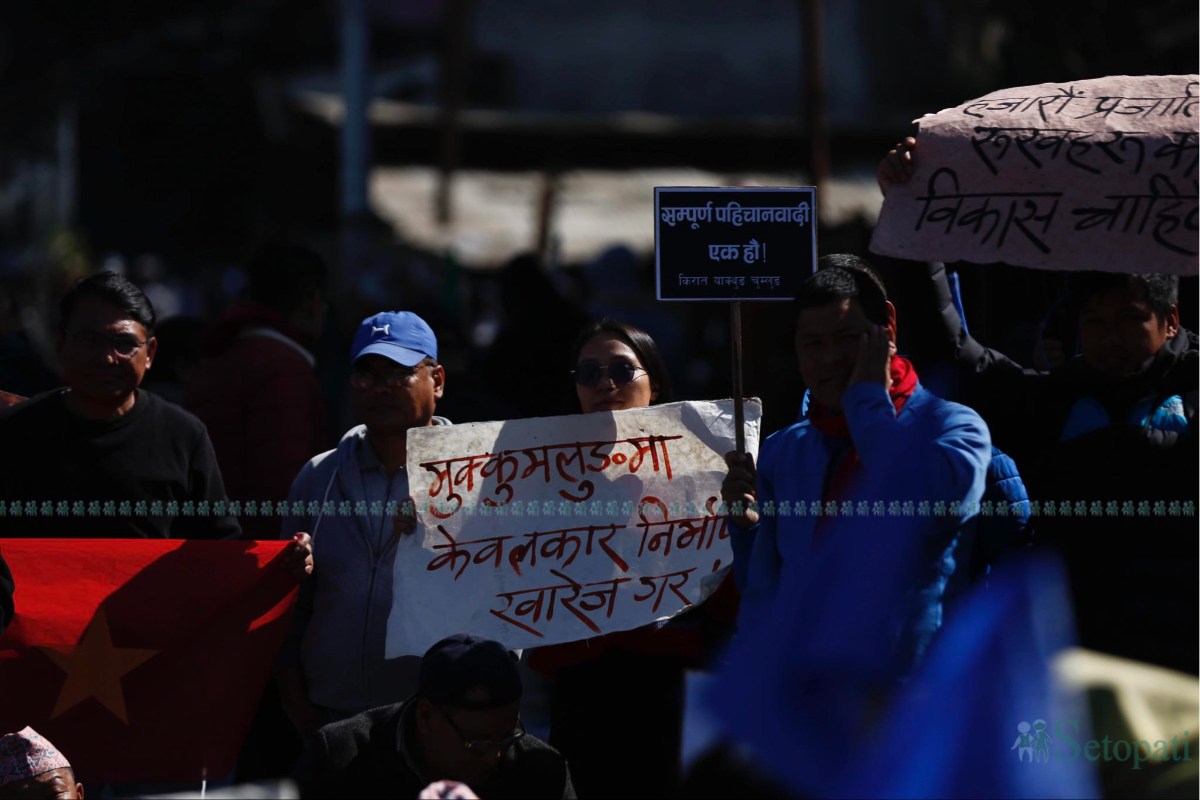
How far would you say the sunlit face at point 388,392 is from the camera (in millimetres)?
4789

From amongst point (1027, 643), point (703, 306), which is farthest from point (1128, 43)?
point (1027, 643)

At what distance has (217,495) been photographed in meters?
4.94

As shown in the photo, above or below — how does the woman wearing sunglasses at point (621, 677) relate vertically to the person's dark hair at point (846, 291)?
below

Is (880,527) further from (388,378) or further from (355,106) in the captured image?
(355,106)

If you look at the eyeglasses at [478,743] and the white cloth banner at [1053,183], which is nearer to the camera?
the eyeglasses at [478,743]

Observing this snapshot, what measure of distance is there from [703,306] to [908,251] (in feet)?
24.2

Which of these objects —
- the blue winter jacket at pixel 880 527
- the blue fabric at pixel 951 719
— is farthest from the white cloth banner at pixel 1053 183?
the blue fabric at pixel 951 719

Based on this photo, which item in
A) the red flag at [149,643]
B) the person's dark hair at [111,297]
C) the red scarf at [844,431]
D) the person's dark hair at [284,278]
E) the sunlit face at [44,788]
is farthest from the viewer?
the person's dark hair at [284,278]

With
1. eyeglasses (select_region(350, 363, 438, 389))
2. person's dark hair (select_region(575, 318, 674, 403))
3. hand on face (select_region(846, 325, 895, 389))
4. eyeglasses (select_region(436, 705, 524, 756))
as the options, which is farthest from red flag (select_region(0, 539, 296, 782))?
hand on face (select_region(846, 325, 895, 389))

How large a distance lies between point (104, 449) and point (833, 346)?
195 centimetres

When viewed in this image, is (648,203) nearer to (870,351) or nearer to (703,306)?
(703,306)

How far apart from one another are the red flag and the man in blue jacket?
1320 millimetres

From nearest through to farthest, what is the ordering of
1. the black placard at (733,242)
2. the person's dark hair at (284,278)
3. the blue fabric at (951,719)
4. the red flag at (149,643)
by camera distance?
the blue fabric at (951,719) → the black placard at (733,242) → the red flag at (149,643) → the person's dark hair at (284,278)

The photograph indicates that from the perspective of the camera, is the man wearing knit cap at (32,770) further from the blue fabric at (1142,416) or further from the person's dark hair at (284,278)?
the blue fabric at (1142,416)
